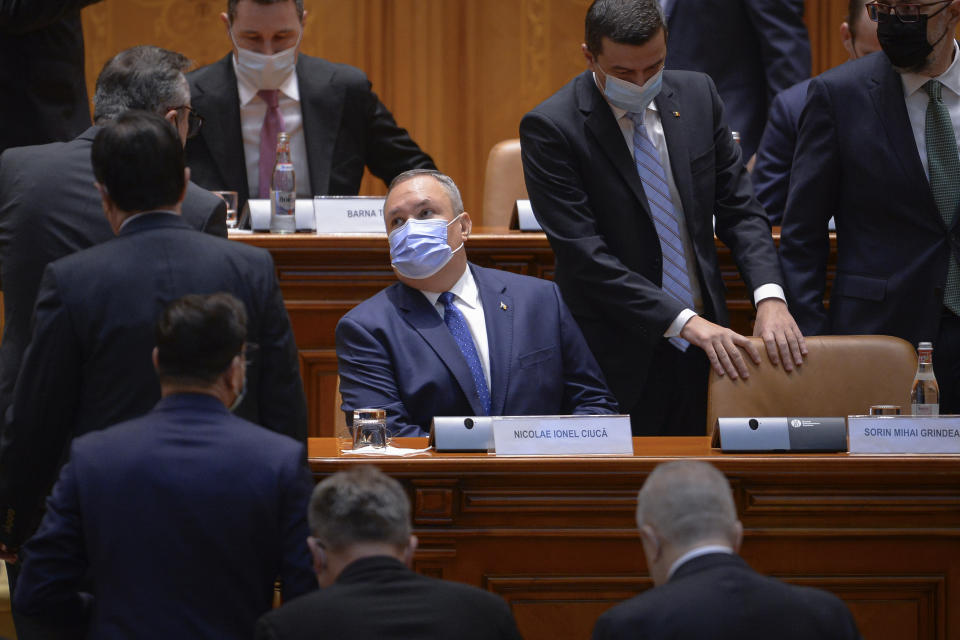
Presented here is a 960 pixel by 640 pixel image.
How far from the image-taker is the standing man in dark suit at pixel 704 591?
72.9 inches

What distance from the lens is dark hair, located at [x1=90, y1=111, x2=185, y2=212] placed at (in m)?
2.33

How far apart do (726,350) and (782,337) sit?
0.48ft

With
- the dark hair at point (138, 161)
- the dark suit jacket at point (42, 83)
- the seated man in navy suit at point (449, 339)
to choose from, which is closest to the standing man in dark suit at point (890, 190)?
the seated man in navy suit at point (449, 339)

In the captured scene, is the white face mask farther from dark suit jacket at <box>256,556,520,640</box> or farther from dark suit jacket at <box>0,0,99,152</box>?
dark suit jacket at <box>256,556,520,640</box>

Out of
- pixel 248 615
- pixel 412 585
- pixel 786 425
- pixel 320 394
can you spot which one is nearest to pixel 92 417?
pixel 248 615

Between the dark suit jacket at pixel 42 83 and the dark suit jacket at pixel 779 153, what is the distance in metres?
2.13

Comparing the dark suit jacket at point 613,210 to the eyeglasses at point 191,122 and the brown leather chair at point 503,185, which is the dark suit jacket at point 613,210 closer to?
the eyeglasses at point 191,122

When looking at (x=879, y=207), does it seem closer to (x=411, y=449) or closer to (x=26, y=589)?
(x=411, y=449)

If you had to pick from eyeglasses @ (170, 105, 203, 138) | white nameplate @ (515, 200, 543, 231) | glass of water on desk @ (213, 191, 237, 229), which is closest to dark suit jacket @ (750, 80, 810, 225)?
white nameplate @ (515, 200, 543, 231)

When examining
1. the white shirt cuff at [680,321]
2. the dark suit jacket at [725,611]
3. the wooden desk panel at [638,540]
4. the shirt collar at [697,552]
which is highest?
the white shirt cuff at [680,321]

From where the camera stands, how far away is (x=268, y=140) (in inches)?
178

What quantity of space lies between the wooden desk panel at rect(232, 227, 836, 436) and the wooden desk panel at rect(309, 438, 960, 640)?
1396 millimetres

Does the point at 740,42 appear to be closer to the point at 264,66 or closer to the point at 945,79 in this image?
the point at 945,79

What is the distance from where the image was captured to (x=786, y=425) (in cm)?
Answer: 280
